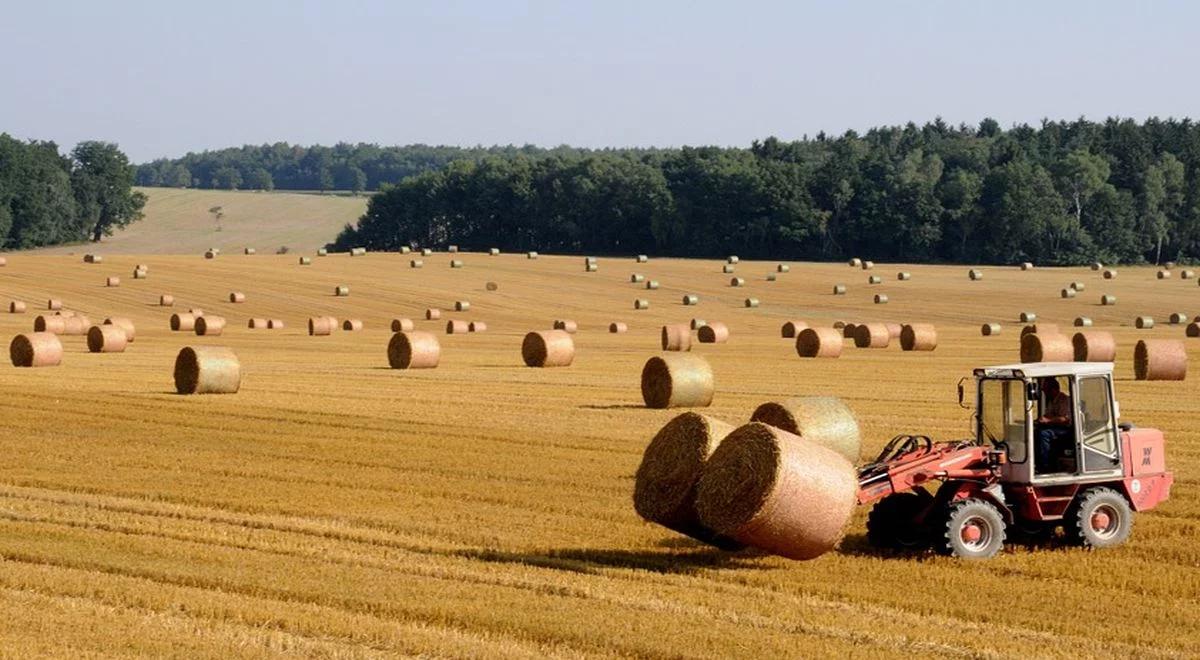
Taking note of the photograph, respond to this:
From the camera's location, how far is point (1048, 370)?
1673 centimetres

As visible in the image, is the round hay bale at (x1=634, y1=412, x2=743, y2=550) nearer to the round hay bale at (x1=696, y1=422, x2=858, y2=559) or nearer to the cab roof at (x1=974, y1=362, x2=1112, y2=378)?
the round hay bale at (x1=696, y1=422, x2=858, y2=559)

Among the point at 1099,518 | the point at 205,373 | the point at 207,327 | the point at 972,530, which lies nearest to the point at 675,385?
the point at 205,373

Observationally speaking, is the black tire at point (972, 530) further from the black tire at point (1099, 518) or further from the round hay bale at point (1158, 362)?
the round hay bale at point (1158, 362)

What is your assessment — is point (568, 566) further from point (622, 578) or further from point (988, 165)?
point (988, 165)

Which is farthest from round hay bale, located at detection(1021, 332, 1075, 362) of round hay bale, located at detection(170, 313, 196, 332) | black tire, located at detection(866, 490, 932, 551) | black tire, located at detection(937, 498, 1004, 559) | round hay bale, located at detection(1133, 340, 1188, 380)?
round hay bale, located at detection(170, 313, 196, 332)

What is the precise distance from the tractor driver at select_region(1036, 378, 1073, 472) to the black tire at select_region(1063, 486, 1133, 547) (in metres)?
0.44

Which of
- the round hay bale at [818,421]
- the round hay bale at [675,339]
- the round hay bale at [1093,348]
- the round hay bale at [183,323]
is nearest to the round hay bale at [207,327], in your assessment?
the round hay bale at [183,323]

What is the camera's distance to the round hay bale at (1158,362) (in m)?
40.5

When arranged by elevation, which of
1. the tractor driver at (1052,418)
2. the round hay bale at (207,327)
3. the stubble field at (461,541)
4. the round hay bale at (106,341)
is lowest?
the round hay bale at (207,327)

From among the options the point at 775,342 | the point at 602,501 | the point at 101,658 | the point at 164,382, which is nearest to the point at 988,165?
the point at 775,342

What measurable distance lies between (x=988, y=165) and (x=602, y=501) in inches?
4687

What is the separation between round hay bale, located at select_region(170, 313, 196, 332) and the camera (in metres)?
65.1

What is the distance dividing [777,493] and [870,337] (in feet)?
138

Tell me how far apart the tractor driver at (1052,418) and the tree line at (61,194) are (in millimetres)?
116606
